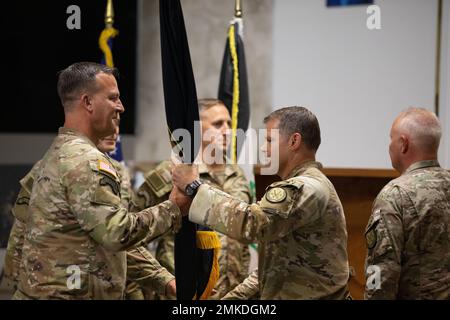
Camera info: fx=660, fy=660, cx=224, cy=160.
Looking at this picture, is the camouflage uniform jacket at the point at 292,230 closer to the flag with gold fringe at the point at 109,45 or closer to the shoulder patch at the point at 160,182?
the shoulder patch at the point at 160,182

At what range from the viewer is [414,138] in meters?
2.70

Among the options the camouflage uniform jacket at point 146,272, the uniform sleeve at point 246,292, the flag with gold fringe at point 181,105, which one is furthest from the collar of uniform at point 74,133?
the uniform sleeve at point 246,292

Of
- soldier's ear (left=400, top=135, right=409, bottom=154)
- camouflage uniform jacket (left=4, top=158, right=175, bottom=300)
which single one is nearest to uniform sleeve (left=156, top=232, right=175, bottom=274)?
camouflage uniform jacket (left=4, top=158, right=175, bottom=300)

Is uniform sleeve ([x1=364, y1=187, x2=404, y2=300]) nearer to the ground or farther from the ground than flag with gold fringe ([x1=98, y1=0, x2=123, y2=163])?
nearer to the ground

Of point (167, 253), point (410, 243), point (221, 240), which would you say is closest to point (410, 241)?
point (410, 243)

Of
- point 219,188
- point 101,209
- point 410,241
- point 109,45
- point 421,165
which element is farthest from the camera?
point 109,45

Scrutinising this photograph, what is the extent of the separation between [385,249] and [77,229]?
3.76 feet

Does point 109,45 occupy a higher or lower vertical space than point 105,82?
higher

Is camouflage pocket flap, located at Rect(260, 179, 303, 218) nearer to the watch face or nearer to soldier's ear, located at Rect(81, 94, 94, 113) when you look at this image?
the watch face

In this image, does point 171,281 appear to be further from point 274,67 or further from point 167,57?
point 274,67

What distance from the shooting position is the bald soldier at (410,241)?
2.50 metres

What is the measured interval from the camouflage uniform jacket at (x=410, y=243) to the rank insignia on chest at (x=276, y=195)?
1.36ft

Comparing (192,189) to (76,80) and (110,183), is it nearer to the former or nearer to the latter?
(110,183)

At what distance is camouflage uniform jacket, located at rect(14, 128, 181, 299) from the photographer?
7.63 feet
